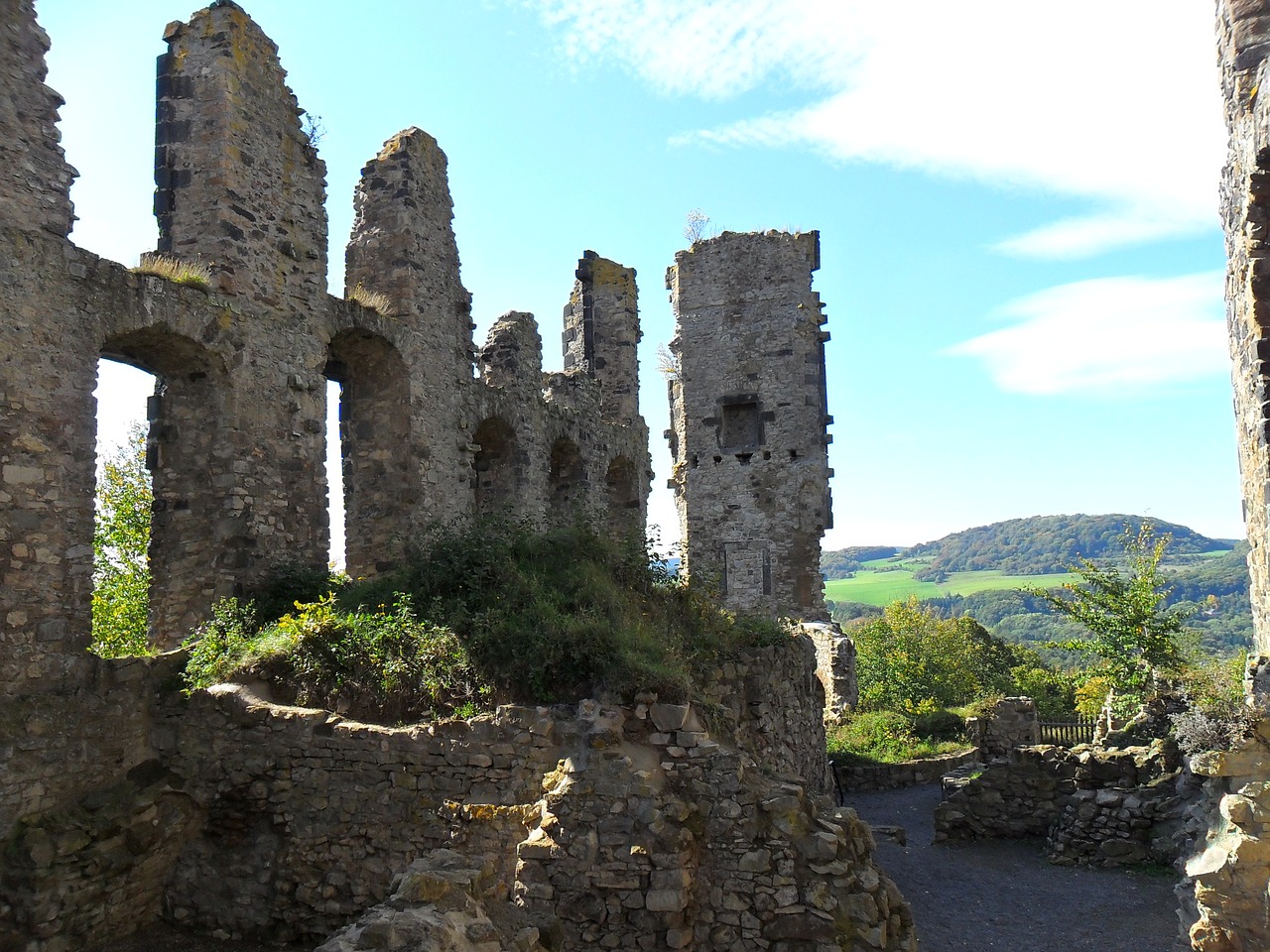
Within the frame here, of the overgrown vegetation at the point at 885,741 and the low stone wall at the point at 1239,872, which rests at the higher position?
the low stone wall at the point at 1239,872

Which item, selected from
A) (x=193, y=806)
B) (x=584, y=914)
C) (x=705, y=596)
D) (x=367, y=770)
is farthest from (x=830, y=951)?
(x=193, y=806)

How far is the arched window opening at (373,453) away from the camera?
41.9ft

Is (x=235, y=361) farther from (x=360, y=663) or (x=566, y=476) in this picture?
(x=566, y=476)

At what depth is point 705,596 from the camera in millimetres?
10805

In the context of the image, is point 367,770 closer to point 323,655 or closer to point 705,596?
point 323,655

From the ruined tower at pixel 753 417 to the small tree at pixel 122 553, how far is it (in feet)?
38.9

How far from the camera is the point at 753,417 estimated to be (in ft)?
73.7

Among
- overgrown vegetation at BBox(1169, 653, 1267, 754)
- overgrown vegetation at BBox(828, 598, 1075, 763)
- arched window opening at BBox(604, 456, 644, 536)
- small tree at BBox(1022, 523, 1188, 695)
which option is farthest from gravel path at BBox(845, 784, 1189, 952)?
small tree at BBox(1022, 523, 1188, 695)

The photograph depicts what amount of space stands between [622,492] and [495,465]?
158 inches

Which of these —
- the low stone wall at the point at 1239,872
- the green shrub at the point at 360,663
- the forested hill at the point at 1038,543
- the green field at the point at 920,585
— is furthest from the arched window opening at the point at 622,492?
the forested hill at the point at 1038,543

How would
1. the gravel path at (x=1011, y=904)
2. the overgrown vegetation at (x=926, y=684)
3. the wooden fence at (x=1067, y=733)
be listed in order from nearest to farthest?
the gravel path at (x=1011, y=904), the overgrown vegetation at (x=926, y=684), the wooden fence at (x=1067, y=733)

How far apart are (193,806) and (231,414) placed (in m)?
4.10

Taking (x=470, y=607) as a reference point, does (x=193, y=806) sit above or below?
below

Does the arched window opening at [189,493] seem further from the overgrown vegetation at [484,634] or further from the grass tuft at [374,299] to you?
the grass tuft at [374,299]
